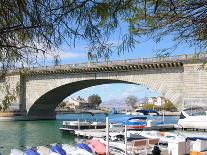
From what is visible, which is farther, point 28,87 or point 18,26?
point 28,87

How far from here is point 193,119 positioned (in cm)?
3628

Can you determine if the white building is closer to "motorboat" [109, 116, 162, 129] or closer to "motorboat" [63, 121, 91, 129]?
"motorboat" [63, 121, 91, 129]

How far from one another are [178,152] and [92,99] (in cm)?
16015

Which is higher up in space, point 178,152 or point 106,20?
point 106,20

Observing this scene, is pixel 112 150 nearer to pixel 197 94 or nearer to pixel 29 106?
pixel 197 94

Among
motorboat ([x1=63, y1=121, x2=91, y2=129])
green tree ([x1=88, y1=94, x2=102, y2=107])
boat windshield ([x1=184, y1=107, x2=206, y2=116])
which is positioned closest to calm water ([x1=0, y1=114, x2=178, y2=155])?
motorboat ([x1=63, y1=121, x2=91, y2=129])

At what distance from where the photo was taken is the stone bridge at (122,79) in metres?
41.7

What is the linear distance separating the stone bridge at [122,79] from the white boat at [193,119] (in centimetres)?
329

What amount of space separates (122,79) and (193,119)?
1482 centimetres

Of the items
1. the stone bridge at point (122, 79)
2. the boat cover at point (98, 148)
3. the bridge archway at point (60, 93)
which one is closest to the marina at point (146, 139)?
the boat cover at point (98, 148)

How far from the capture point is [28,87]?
59.4 metres

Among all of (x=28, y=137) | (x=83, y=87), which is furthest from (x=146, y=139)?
(x=83, y=87)

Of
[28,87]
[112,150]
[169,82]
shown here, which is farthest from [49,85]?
[112,150]

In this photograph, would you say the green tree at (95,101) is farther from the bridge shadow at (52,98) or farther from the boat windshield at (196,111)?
the boat windshield at (196,111)
